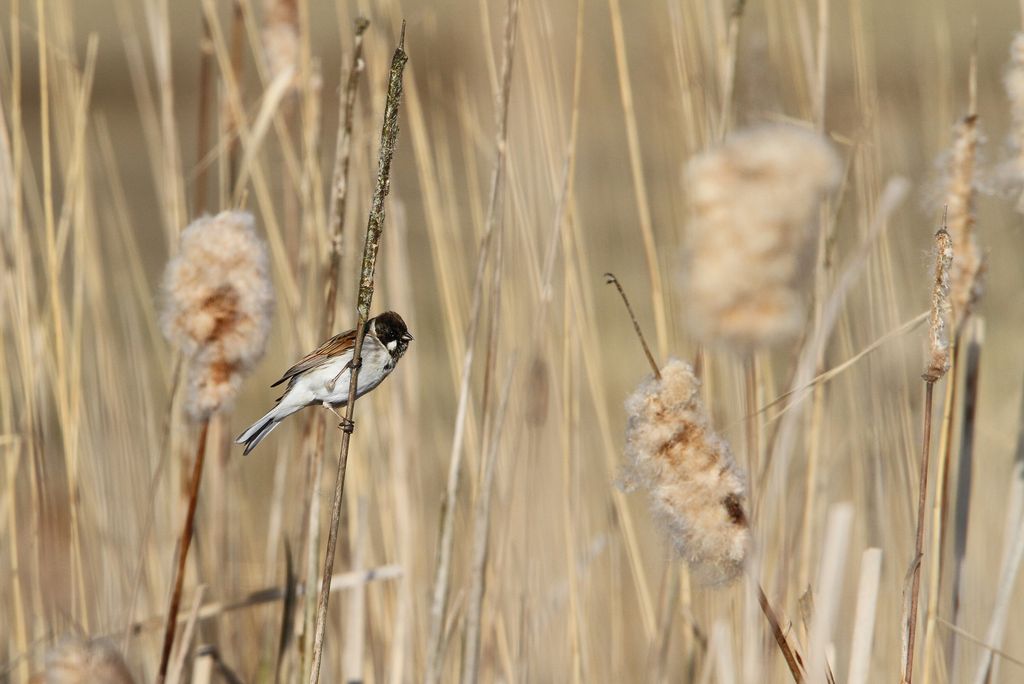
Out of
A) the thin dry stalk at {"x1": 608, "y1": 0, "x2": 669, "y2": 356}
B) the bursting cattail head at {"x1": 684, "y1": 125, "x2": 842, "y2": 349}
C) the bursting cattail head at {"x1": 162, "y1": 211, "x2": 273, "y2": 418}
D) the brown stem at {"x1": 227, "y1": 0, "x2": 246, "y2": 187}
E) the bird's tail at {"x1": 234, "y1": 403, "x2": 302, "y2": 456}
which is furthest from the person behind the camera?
the brown stem at {"x1": 227, "y1": 0, "x2": 246, "y2": 187}

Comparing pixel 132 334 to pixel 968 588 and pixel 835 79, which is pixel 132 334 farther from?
pixel 835 79

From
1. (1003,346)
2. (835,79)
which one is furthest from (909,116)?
(835,79)

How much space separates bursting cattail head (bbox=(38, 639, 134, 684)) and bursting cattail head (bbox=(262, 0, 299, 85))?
3.81ft

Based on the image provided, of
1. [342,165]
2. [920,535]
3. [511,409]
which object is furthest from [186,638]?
[920,535]

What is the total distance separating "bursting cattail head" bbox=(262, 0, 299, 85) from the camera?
87.7 inches

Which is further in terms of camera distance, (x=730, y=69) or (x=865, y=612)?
(x=730, y=69)

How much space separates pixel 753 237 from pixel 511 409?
751 mm

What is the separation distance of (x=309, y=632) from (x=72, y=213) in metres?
1.03

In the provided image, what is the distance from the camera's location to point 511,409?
2.10 metres

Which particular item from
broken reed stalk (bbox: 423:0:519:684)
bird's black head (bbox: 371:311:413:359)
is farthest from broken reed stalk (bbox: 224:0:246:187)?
broken reed stalk (bbox: 423:0:519:684)

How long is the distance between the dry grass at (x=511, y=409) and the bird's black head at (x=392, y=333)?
0.12 m

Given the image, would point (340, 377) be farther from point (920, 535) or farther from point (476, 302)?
point (920, 535)

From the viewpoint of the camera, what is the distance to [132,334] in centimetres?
255

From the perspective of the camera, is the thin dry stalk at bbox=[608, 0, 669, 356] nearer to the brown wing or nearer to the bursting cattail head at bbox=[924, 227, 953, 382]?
the brown wing
